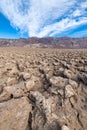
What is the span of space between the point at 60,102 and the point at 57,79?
122cm

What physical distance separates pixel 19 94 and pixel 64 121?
1367 millimetres

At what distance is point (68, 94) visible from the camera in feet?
13.1

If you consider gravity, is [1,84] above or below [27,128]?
above

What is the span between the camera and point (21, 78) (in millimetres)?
5668

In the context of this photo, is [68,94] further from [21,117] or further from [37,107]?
[21,117]

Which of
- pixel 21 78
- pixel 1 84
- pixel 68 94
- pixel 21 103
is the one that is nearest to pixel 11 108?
pixel 21 103

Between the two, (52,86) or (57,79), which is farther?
(57,79)

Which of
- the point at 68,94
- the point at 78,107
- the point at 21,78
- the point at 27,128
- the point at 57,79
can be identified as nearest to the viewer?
the point at 27,128

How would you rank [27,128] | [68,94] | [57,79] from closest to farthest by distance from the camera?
[27,128], [68,94], [57,79]

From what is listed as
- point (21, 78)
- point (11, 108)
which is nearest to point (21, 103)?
point (11, 108)

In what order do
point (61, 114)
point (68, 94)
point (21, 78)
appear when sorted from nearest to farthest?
1. point (61, 114)
2. point (68, 94)
3. point (21, 78)

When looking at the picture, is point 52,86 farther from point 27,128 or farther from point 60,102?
point 27,128

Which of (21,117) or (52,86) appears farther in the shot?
(52,86)

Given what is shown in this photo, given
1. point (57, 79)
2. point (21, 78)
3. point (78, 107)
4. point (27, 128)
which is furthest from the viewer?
point (21, 78)
